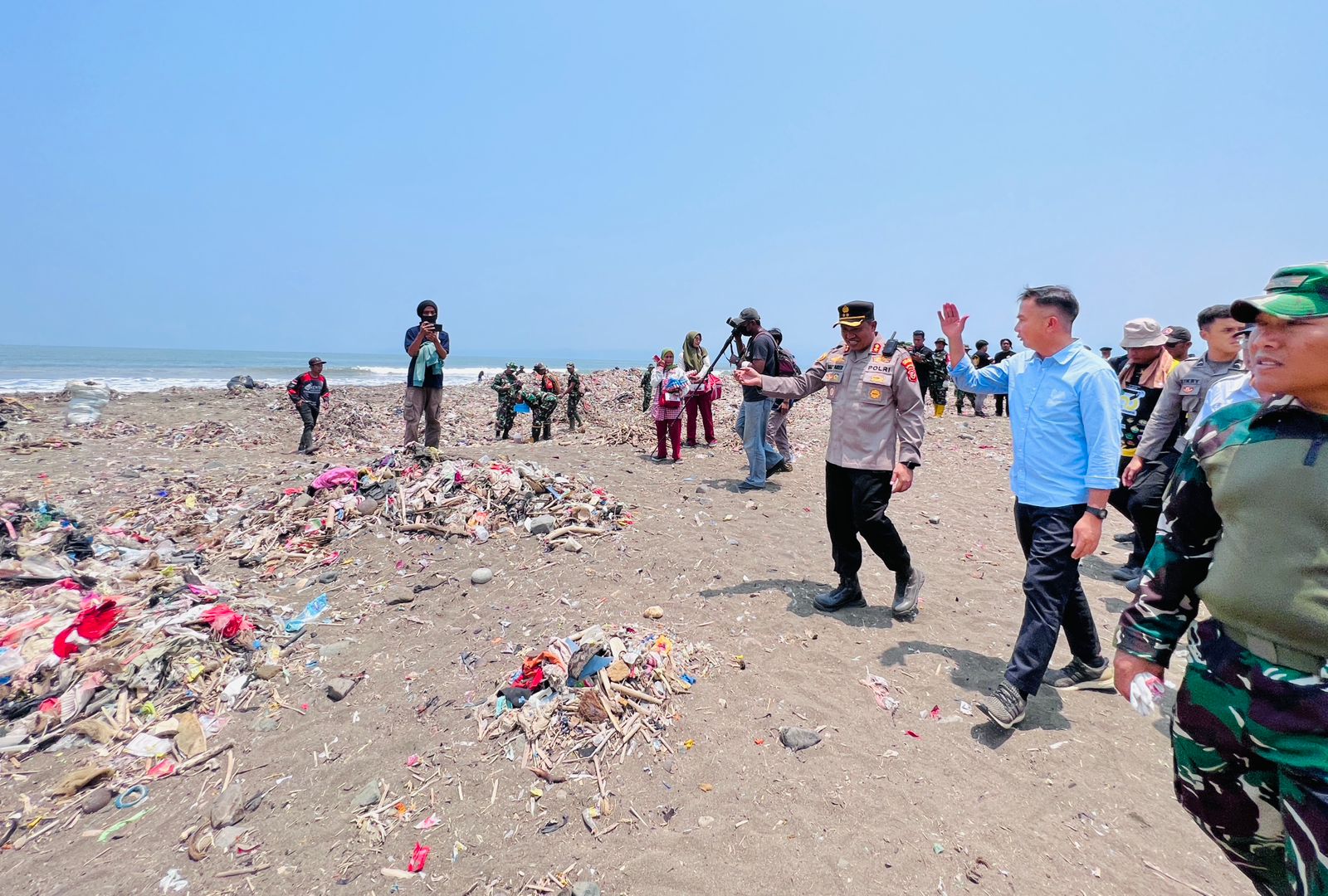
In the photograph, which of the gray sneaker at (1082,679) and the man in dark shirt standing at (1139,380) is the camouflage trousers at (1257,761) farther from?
the man in dark shirt standing at (1139,380)

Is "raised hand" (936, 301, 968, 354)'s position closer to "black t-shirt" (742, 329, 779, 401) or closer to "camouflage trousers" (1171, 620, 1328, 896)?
"camouflage trousers" (1171, 620, 1328, 896)

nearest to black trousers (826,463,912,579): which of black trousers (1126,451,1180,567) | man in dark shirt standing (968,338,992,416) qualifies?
black trousers (1126,451,1180,567)

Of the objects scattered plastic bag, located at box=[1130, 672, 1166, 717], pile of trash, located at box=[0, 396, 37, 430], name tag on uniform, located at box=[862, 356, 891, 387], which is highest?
name tag on uniform, located at box=[862, 356, 891, 387]

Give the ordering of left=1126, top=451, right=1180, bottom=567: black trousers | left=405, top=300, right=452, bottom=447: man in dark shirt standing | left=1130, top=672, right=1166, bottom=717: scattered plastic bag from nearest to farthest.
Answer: left=1130, top=672, right=1166, bottom=717: scattered plastic bag, left=1126, top=451, right=1180, bottom=567: black trousers, left=405, top=300, right=452, bottom=447: man in dark shirt standing

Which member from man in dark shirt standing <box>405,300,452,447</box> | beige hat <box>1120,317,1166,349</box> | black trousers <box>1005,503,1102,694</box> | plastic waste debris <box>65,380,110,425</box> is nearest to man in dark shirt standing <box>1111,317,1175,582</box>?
beige hat <box>1120,317,1166,349</box>

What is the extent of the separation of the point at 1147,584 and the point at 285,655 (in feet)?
16.8

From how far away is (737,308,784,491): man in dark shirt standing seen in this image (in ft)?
25.6

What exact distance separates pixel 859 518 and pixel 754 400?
147 inches

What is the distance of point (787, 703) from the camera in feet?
11.4

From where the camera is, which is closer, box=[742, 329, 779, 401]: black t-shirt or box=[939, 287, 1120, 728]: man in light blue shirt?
box=[939, 287, 1120, 728]: man in light blue shirt

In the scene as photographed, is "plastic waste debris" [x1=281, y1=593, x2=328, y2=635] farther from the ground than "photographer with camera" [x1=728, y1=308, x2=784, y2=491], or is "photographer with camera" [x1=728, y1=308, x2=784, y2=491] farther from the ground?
"photographer with camera" [x1=728, y1=308, x2=784, y2=491]

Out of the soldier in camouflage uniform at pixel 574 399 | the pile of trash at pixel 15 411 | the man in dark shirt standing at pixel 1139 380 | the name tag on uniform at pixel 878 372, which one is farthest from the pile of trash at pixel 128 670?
the pile of trash at pixel 15 411

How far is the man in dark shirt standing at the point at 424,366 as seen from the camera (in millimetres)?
8812

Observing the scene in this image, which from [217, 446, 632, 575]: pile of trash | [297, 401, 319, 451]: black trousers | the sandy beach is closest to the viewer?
the sandy beach
